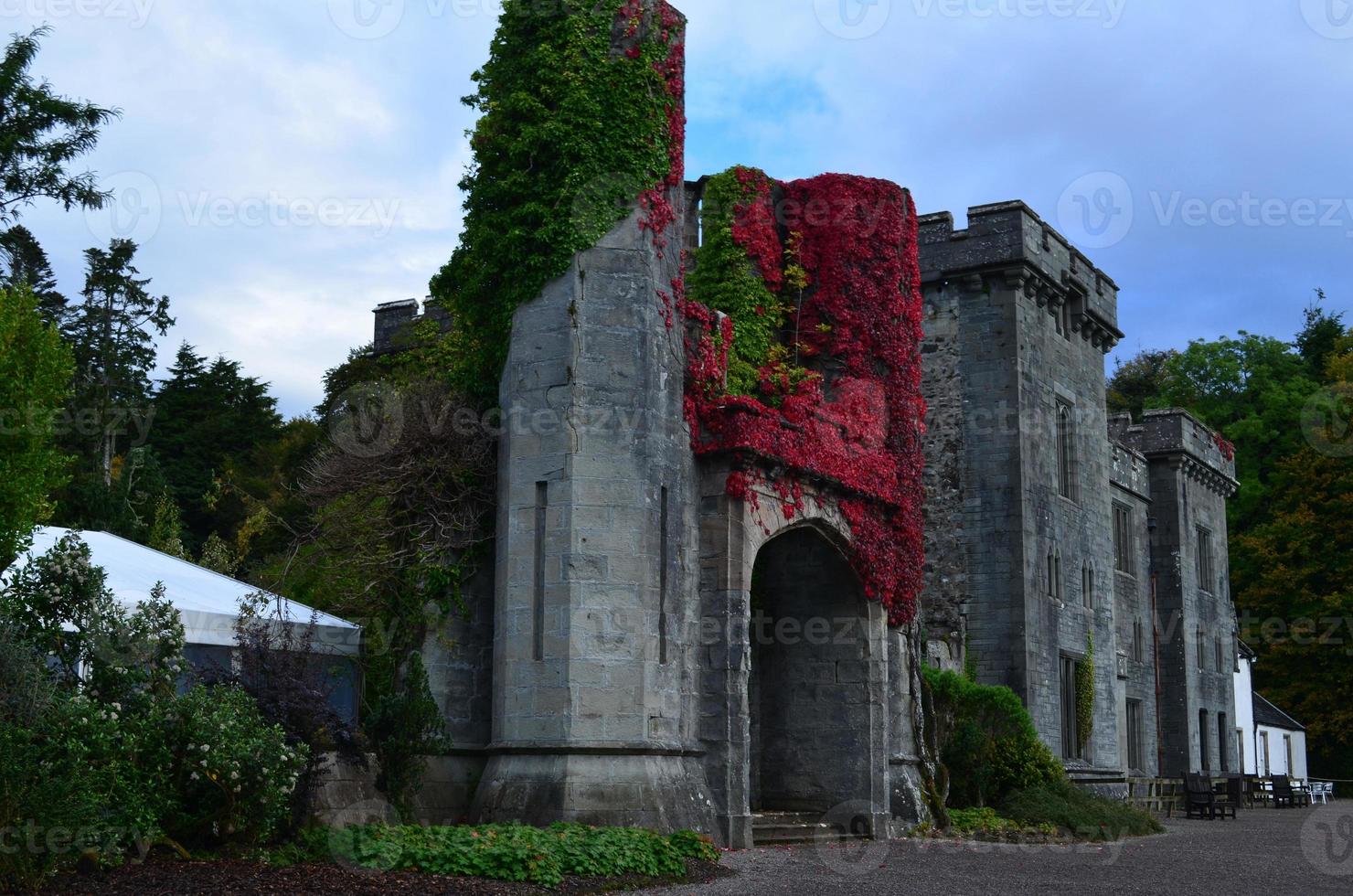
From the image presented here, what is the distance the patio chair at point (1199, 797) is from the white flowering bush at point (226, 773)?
2064 cm

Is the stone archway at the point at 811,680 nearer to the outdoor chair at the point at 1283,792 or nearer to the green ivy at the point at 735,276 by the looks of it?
the green ivy at the point at 735,276

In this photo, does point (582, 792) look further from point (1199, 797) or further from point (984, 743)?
point (1199, 797)

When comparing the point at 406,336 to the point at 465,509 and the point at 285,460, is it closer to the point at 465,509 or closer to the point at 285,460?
the point at 285,460

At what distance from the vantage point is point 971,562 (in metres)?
24.8

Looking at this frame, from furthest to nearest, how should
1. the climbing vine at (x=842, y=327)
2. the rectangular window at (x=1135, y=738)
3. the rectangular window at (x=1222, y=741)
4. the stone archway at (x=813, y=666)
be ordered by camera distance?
the rectangular window at (x=1222, y=741) < the rectangular window at (x=1135, y=738) < the climbing vine at (x=842, y=327) < the stone archway at (x=813, y=666)

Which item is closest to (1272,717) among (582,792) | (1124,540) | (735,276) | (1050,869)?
(1124,540)

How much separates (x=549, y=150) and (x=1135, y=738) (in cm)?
2255

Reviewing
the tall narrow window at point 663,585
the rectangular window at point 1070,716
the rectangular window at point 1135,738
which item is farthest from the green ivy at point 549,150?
the rectangular window at point 1135,738

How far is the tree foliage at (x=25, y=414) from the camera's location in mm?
13938

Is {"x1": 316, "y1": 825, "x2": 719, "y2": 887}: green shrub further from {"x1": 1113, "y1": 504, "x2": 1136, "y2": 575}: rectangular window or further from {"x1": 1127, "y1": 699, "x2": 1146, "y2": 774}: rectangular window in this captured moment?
{"x1": 1113, "y1": 504, "x2": 1136, "y2": 575}: rectangular window

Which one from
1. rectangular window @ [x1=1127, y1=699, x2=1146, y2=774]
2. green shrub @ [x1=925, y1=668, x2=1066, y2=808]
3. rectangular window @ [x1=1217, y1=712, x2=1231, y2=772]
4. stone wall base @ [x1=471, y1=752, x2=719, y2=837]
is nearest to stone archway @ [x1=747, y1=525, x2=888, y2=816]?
green shrub @ [x1=925, y1=668, x2=1066, y2=808]

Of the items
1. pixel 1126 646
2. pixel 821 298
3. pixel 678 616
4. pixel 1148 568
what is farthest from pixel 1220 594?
pixel 678 616

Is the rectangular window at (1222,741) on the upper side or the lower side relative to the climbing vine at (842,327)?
lower

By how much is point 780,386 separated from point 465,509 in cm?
505
